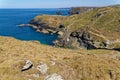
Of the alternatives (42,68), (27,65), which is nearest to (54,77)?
(42,68)

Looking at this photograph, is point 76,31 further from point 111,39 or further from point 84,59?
point 84,59

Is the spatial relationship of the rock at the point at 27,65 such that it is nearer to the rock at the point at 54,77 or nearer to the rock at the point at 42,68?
the rock at the point at 42,68

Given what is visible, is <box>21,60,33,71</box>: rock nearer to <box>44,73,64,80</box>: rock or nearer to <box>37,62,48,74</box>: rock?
<box>37,62,48,74</box>: rock

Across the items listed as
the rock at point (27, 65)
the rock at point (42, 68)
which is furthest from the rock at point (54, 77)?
the rock at point (27, 65)

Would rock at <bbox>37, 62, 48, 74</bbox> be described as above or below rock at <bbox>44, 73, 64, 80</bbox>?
above

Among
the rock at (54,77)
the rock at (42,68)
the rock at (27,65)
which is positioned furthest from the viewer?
the rock at (27,65)

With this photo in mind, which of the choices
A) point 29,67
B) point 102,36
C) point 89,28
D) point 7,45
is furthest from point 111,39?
point 29,67

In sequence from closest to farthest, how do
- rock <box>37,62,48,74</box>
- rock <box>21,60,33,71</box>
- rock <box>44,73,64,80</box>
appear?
rock <box>44,73,64,80</box> < rock <box>37,62,48,74</box> < rock <box>21,60,33,71</box>

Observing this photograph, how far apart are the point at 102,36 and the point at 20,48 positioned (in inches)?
4822

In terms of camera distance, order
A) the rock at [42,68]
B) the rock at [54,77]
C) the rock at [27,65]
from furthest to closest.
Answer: the rock at [27,65] < the rock at [42,68] < the rock at [54,77]

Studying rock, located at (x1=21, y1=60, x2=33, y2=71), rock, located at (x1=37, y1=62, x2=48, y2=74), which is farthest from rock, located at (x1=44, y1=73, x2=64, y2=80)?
rock, located at (x1=21, y1=60, x2=33, y2=71)

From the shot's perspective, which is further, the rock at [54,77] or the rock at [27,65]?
the rock at [27,65]

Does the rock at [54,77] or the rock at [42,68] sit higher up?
the rock at [42,68]

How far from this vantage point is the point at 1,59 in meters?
39.9
